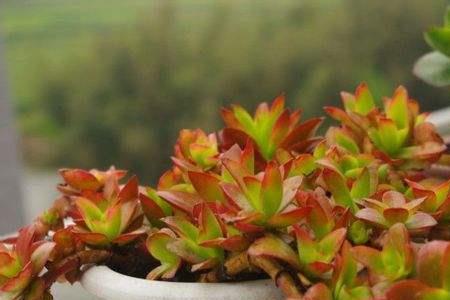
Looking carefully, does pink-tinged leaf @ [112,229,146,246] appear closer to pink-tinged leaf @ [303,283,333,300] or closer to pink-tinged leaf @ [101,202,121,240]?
pink-tinged leaf @ [101,202,121,240]

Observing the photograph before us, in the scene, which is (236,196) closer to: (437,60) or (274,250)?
(274,250)

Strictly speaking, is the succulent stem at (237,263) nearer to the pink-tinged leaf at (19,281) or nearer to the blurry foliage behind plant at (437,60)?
the pink-tinged leaf at (19,281)

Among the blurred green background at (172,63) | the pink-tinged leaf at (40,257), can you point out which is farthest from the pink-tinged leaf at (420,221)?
the blurred green background at (172,63)

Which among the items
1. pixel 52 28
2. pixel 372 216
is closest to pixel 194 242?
pixel 372 216

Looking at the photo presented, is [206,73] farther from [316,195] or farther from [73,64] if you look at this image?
[316,195]

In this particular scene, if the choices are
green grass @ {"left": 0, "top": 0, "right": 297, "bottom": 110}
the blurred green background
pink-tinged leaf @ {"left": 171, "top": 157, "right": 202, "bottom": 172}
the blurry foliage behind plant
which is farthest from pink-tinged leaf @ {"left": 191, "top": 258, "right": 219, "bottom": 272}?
green grass @ {"left": 0, "top": 0, "right": 297, "bottom": 110}

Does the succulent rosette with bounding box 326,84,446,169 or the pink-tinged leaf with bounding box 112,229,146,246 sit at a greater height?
the succulent rosette with bounding box 326,84,446,169
